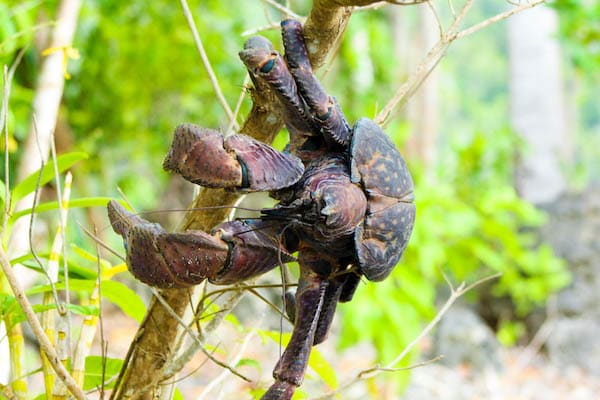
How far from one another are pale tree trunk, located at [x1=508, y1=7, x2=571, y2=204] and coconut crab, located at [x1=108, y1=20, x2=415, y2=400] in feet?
16.2

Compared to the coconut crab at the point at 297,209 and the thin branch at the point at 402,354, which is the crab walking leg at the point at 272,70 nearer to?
the coconut crab at the point at 297,209

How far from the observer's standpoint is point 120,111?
3602mm

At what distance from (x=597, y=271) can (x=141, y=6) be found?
2960 mm

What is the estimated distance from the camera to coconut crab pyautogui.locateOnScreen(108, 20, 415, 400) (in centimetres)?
59

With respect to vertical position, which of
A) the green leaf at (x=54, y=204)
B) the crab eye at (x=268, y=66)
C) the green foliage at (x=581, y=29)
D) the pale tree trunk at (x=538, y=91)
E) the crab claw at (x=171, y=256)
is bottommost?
the pale tree trunk at (x=538, y=91)

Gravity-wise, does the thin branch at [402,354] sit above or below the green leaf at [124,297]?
below

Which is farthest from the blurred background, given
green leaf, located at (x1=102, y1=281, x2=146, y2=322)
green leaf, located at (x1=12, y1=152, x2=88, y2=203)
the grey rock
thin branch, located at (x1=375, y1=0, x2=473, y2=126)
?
thin branch, located at (x1=375, y1=0, x2=473, y2=126)

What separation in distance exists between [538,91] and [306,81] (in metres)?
5.28

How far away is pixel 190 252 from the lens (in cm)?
59

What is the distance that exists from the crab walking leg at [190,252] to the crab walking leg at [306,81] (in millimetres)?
113

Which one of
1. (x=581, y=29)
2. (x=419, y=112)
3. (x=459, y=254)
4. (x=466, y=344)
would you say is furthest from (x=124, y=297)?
(x=419, y=112)

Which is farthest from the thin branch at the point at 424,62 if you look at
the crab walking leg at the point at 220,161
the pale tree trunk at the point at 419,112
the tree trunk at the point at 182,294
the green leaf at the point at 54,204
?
the pale tree trunk at the point at 419,112

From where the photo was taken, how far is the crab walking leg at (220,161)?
0.57 meters

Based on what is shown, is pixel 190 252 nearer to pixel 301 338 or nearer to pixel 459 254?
pixel 301 338
